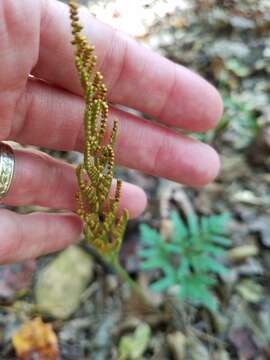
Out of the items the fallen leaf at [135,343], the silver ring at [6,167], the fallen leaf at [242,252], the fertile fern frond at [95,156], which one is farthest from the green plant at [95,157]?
the fallen leaf at [242,252]

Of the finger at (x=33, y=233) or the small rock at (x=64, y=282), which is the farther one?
the small rock at (x=64, y=282)

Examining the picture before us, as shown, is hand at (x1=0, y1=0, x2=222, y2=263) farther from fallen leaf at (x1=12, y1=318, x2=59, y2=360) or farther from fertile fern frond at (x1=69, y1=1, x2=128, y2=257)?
fallen leaf at (x1=12, y1=318, x2=59, y2=360)

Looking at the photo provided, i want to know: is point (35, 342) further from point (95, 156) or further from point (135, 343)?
point (95, 156)

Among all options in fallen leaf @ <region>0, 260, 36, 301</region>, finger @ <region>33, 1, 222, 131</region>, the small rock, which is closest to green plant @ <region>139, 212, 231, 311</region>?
the small rock

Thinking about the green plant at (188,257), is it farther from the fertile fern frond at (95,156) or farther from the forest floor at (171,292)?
the fertile fern frond at (95,156)

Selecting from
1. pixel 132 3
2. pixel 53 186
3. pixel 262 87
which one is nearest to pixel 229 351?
pixel 53 186

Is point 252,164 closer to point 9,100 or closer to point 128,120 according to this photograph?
point 128,120
